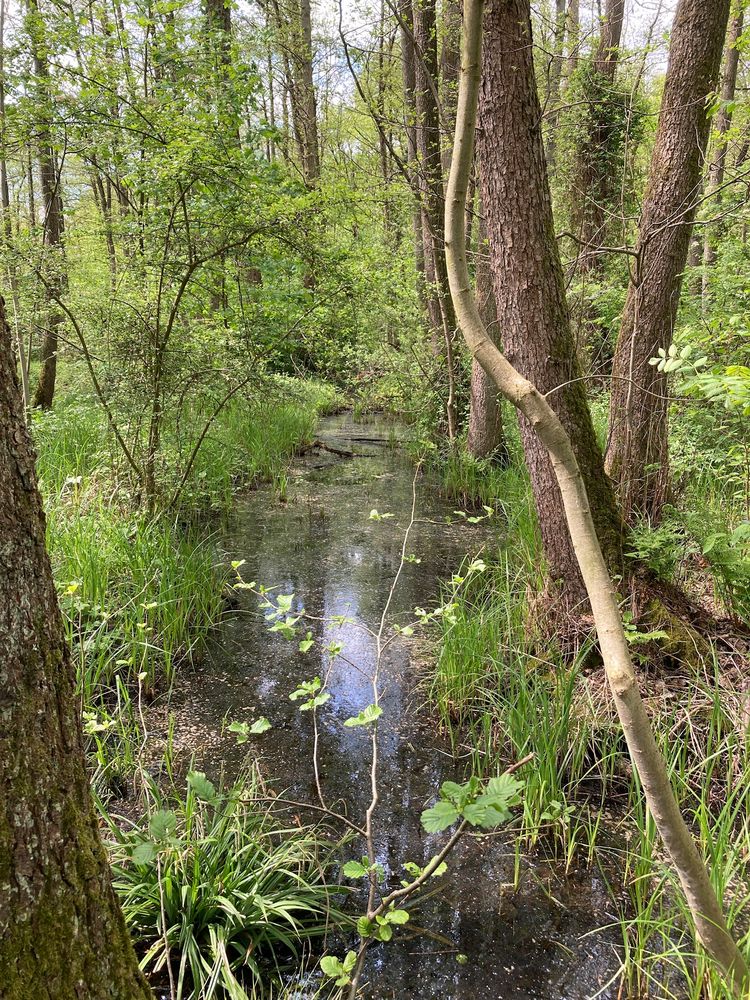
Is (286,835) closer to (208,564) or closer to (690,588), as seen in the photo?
(208,564)

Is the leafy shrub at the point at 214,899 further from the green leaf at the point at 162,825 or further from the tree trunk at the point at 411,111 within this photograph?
the tree trunk at the point at 411,111

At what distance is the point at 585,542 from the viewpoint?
1.07m

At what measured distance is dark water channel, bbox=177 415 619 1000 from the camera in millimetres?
1717

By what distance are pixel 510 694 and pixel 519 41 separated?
114 inches

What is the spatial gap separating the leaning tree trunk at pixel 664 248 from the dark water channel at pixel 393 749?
164cm

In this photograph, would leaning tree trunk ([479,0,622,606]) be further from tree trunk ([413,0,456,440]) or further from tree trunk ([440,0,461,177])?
tree trunk ([413,0,456,440])

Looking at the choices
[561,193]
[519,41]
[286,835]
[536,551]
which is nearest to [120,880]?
[286,835]

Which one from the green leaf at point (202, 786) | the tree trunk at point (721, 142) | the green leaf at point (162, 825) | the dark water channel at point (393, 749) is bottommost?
the dark water channel at point (393, 749)

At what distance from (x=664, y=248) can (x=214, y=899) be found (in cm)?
344

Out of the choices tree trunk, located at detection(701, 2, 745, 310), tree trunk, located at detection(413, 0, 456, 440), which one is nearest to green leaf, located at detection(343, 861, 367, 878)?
tree trunk, located at detection(701, 2, 745, 310)

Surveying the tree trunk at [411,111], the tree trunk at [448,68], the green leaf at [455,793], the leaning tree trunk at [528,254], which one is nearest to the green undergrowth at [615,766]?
the leaning tree trunk at [528,254]

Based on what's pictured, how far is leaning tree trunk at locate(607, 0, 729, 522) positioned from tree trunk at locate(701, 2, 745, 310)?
6.2 inches

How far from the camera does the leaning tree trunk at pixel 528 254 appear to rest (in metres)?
2.70

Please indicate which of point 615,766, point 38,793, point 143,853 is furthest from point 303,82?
point 38,793
